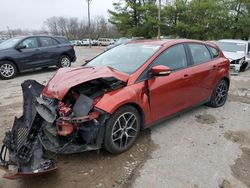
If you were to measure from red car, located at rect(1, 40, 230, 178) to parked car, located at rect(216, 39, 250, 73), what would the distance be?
19.2ft

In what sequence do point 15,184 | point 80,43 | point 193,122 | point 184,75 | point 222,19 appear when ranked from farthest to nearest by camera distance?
point 80,43, point 222,19, point 193,122, point 184,75, point 15,184

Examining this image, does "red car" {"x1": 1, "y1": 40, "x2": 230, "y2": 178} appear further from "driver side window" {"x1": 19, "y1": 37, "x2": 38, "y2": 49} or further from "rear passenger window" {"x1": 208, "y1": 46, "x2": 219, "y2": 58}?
"driver side window" {"x1": 19, "y1": 37, "x2": 38, "y2": 49}

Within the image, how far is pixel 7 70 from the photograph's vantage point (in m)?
9.08

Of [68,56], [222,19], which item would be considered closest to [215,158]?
[68,56]

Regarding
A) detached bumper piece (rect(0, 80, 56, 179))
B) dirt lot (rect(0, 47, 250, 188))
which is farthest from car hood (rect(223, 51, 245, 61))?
detached bumper piece (rect(0, 80, 56, 179))

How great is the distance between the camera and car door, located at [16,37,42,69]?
925cm

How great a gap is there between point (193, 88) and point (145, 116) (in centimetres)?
137

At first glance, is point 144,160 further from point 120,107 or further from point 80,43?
point 80,43

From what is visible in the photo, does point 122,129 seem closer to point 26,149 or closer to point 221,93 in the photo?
point 26,149

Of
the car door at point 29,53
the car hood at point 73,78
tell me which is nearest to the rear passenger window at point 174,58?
the car hood at point 73,78

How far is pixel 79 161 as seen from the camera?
351 cm

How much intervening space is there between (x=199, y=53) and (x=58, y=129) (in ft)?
10.7

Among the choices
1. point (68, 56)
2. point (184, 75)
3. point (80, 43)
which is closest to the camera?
point (184, 75)

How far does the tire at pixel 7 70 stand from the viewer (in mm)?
8969
